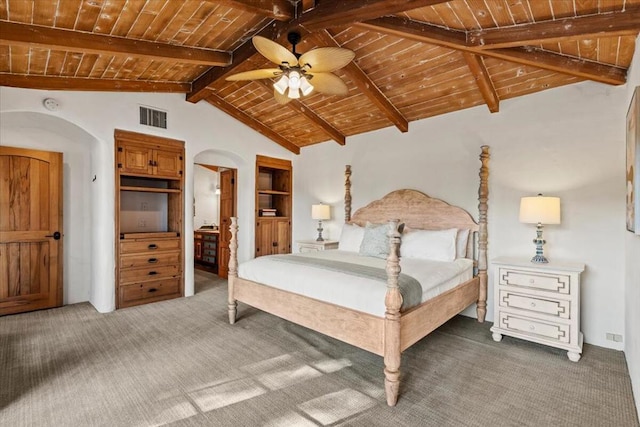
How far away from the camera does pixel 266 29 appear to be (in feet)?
10.7

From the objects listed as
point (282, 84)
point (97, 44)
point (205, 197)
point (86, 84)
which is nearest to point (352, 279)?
point (282, 84)

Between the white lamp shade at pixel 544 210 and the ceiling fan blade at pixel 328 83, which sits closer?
the ceiling fan blade at pixel 328 83

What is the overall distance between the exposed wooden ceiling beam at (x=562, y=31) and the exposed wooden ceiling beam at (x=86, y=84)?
384cm

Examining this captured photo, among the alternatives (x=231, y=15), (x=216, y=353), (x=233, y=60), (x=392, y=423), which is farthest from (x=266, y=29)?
(x=392, y=423)

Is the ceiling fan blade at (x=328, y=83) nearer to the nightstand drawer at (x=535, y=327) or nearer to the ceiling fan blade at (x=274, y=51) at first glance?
the ceiling fan blade at (x=274, y=51)

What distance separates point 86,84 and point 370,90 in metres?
3.44

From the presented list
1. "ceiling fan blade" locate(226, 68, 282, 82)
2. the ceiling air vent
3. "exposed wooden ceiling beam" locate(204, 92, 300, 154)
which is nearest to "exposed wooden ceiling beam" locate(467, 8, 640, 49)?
"ceiling fan blade" locate(226, 68, 282, 82)

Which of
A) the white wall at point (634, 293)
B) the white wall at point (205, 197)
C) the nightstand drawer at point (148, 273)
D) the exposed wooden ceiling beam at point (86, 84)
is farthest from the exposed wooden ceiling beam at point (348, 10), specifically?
the white wall at point (205, 197)

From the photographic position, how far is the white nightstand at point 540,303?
2.79m

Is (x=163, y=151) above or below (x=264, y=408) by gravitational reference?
above

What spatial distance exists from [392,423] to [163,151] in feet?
14.3

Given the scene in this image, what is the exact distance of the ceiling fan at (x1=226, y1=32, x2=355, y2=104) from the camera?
8.14 feet

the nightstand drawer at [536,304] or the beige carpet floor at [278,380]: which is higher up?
the nightstand drawer at [536,304]

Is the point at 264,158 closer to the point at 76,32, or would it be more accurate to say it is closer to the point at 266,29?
the point at 266,29
